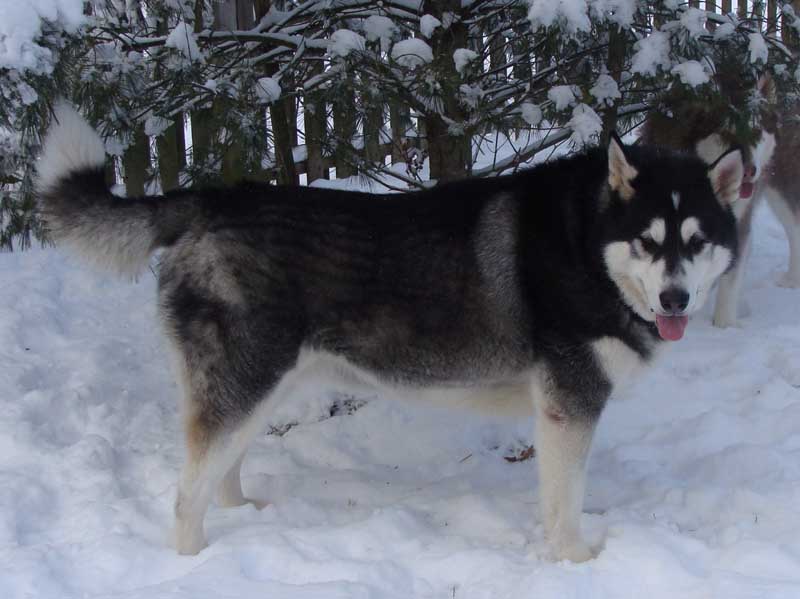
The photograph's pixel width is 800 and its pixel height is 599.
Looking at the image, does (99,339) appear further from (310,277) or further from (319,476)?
(310,277)

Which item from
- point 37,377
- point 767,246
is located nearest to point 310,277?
point 37,377

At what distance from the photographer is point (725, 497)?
11.8 ft

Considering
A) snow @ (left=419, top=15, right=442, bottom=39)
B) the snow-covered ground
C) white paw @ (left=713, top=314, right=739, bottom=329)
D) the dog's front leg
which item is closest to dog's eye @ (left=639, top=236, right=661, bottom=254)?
the dog's front leg

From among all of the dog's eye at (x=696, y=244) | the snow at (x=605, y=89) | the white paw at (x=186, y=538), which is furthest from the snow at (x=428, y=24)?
the white paw at (x=186, y=538)

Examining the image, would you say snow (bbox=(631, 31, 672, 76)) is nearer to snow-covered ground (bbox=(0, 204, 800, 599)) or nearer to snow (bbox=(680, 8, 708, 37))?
snow (bbox=(680, 8, 708, 37))

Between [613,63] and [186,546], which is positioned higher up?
[613,63]

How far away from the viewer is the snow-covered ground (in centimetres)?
304

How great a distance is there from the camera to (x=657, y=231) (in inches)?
120

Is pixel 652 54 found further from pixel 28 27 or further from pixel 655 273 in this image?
pixel 28 27

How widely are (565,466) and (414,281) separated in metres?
0.94

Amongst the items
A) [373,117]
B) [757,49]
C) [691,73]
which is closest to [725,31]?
[757,49]

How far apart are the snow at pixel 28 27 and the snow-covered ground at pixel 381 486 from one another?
5.40 feet

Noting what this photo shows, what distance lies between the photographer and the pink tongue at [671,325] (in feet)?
10.1

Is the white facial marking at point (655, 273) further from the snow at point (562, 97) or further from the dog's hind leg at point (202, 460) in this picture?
the dog's hind leg at point (202, 460)
